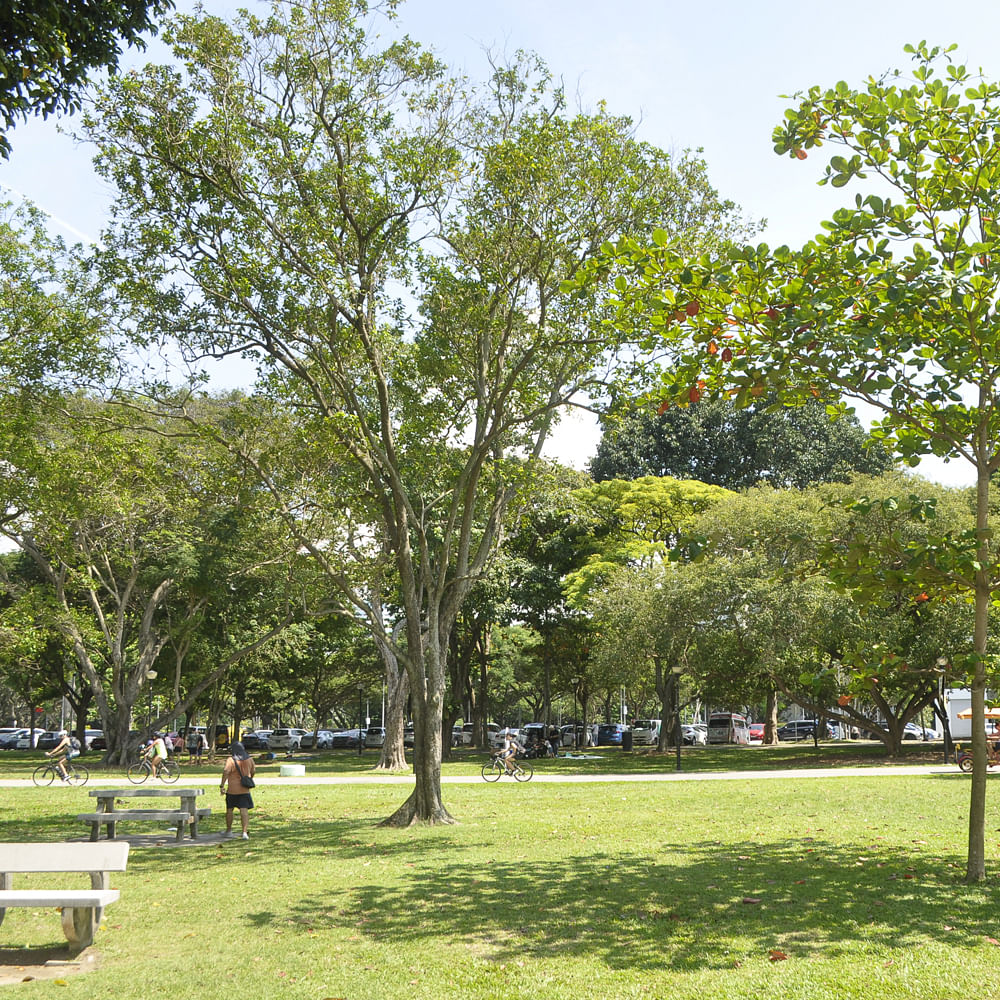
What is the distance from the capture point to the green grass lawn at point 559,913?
609 centimetres

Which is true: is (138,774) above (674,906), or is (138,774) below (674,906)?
below

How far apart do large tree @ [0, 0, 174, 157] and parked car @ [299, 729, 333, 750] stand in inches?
2061

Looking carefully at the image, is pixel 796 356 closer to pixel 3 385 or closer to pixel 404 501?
pixel 404 501

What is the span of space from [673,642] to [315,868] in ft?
69.0

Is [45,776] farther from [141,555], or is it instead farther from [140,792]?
[140,792]

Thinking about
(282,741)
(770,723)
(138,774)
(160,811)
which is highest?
(160,811)

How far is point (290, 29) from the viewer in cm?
1357

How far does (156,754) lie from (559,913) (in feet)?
63.3

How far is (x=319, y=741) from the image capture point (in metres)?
58.3

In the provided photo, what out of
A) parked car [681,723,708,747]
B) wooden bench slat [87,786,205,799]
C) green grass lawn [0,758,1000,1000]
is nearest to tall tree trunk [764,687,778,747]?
parked car [681,723,708,747]

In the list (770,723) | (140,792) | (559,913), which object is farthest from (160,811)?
(770,723)

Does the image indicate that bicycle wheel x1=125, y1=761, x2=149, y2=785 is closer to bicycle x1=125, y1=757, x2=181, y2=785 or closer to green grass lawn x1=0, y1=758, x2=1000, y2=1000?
bicycle x1=125, y1=757, x2=181, y2=785

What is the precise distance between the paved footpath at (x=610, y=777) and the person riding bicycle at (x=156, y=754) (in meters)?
0.75

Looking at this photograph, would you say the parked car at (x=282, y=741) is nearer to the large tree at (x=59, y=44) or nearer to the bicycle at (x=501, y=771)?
the bicycle at (x=501, y=771)
